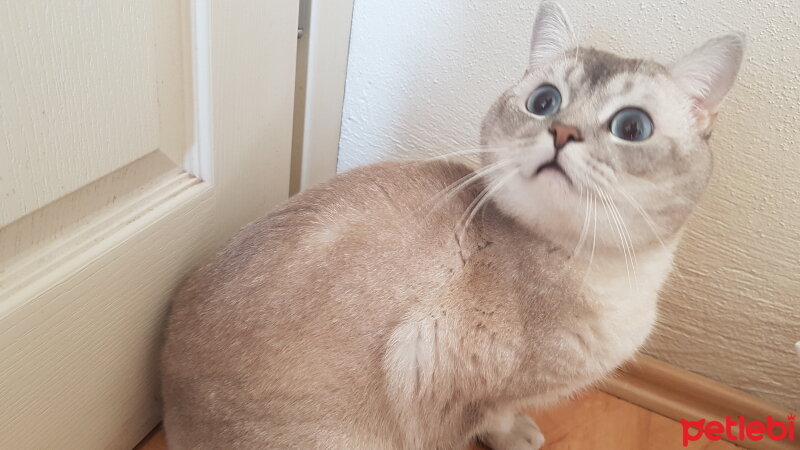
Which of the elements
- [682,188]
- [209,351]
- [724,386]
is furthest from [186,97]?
[724,386]

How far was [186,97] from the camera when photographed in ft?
2.39

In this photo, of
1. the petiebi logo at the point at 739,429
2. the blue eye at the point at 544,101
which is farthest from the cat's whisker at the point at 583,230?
the petiebi logo at the point at 739,429

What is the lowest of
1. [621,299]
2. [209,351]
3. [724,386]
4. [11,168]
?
[724,386]

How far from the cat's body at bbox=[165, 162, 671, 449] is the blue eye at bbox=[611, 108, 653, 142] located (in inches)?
6.0

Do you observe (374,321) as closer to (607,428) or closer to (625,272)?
(625,272)

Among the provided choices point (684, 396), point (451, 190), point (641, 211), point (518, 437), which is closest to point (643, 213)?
point (641, 211)

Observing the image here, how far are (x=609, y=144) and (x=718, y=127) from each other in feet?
1.06

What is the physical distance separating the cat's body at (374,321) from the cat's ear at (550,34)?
0.20 metres

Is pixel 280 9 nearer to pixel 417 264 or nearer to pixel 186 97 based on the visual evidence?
pixel 186 97

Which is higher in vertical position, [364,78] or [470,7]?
[470,7]

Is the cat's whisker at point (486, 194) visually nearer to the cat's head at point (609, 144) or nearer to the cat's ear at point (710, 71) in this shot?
the cat's head at point (609, 144)

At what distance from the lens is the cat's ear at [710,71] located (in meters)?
0.63

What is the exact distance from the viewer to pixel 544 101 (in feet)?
2.19

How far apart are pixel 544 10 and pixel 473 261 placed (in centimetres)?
30
